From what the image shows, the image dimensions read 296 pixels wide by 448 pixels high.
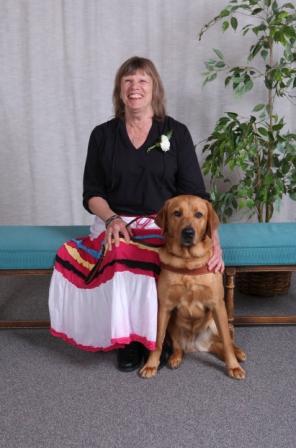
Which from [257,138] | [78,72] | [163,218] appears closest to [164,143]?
[163,218]

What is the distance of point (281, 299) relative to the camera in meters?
2.68

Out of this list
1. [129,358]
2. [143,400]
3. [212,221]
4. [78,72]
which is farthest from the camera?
[78,72]

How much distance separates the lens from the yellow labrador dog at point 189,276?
181 centimetres

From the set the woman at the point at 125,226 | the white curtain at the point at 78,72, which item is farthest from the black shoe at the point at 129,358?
the white curtain at the point at 78,72

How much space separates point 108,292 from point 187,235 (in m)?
0.41

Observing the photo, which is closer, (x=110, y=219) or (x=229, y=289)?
(x=110, y=219)

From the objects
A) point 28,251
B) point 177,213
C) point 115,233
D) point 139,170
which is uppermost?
point 139,170

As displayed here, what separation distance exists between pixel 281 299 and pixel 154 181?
3.75 ft

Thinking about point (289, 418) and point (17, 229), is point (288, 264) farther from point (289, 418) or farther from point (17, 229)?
point (17, 229)

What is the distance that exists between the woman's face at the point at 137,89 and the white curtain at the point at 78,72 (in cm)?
106

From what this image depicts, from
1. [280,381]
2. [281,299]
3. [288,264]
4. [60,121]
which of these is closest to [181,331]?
[280,381]

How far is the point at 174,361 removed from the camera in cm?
196

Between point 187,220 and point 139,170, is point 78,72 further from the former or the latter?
point 187,220

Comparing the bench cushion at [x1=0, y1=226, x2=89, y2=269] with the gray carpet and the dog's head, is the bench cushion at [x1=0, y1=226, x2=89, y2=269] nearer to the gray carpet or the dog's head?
the gray carpet
